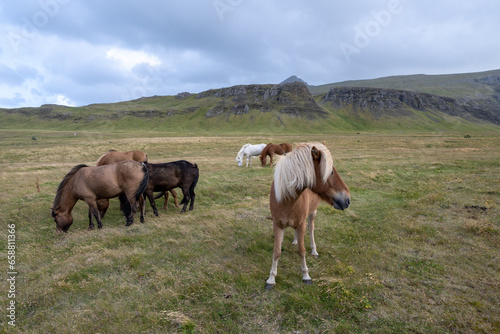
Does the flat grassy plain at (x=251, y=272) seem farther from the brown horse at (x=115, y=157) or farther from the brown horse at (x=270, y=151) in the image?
the brown horse at (x=270, y=151)

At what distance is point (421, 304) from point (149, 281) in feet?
16.3

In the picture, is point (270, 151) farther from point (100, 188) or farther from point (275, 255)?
point (275, 255)

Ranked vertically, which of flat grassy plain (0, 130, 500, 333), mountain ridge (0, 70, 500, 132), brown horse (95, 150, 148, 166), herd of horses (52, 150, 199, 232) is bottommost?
flat grassy plain (0, 130, 500, 333)

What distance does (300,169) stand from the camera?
3.96m

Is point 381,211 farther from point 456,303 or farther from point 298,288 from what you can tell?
point 298,288

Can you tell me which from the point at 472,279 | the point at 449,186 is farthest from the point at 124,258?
the point at 449,186

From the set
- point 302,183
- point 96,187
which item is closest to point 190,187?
point 96,187

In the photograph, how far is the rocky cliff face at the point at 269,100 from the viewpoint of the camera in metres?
127

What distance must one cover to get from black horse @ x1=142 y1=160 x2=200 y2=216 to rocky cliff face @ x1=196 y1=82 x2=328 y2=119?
11964cm

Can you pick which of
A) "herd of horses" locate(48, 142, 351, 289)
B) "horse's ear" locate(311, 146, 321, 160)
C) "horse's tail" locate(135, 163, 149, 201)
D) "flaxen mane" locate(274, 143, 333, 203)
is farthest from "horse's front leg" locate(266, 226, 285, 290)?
"horse's tail" locate(135, 163, 149, 201)

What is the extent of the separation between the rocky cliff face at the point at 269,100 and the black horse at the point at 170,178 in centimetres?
11964

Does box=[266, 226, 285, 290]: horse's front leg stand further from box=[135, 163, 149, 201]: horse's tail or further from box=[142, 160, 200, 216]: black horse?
box=[142, 160, 200, 216]: black horse

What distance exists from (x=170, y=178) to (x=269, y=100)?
5467 inches

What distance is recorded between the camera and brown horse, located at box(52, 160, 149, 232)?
740 centimetres
